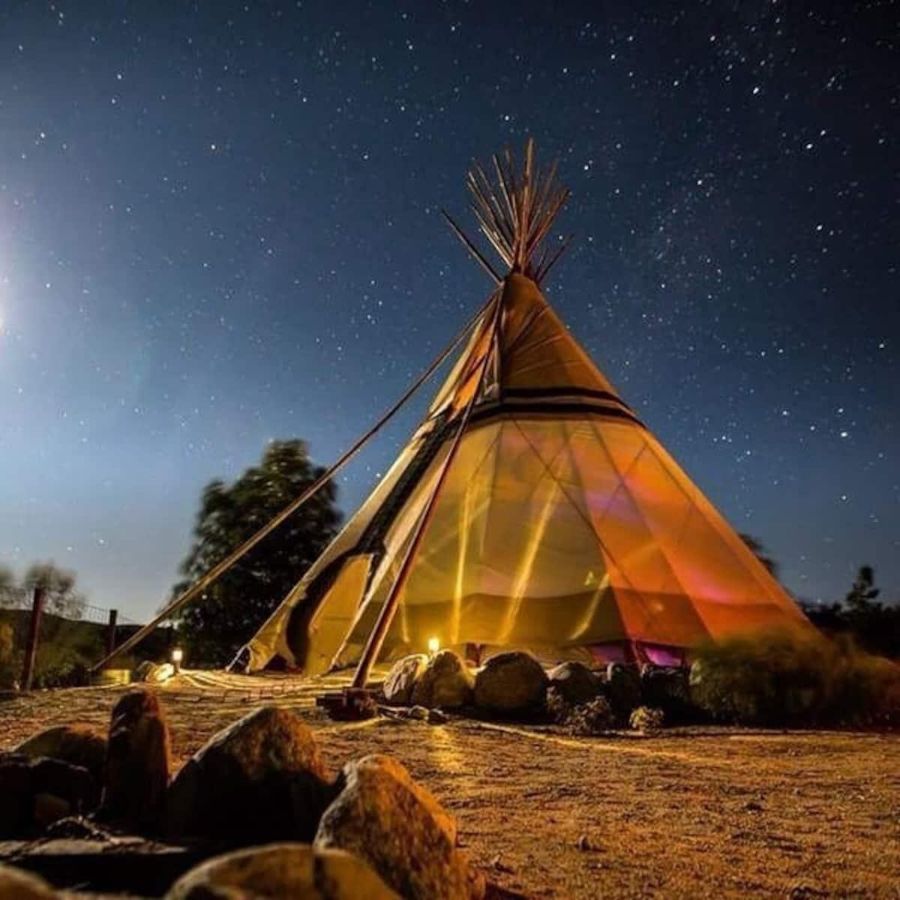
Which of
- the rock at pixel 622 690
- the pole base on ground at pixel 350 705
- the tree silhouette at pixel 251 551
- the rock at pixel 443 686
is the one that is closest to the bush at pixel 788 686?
the rock at pixel 622 690

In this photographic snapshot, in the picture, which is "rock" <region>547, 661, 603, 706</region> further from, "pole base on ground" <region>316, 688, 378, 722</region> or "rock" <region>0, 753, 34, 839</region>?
"rock" <region>0, 753, 34, 839</region>

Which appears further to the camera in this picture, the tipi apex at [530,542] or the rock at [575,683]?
the tipi apex at [530,542]

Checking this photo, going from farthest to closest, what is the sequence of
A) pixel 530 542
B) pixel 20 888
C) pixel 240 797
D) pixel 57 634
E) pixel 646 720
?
pixel 57 634
pixel 530 542
pixel 646 720
pixel 240 797
pixel 20 888

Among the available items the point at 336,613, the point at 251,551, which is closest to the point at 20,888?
the point at 336,613

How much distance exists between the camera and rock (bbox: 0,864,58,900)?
0.91 meters

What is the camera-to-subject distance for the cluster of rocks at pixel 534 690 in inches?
265

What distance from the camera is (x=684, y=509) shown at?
10.6 metres

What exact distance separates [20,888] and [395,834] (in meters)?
1.09

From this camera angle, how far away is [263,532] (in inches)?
342

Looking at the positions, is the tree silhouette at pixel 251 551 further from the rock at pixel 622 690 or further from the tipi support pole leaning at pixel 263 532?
the rock at pixel 622 690

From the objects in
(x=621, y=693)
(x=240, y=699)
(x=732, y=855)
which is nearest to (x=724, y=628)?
(x=621, y=693)

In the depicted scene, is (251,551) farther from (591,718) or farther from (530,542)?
(591,718)

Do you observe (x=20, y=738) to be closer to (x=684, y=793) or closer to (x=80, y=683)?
(x=684, y=793)

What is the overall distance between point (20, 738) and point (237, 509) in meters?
9.19
